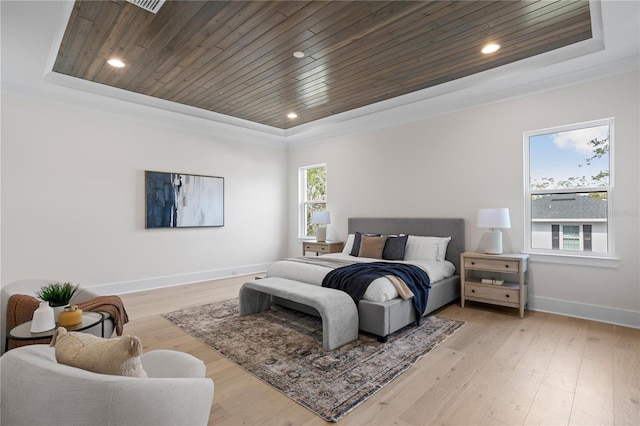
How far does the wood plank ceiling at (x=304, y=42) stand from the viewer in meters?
2.64

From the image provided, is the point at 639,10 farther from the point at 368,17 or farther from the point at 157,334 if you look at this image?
the point at 157,334

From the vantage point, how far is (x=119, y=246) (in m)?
4.77

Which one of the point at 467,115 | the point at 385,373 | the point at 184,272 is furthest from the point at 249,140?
the point at 385,373

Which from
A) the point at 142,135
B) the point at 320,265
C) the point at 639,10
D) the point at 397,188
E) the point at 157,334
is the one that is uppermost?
the point at 639,10

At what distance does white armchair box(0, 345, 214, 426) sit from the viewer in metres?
0.93

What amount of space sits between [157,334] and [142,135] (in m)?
3.21

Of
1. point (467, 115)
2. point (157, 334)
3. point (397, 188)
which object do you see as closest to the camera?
point (157, 334)

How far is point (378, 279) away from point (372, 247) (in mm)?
1551

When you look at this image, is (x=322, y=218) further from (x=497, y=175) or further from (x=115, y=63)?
(x=115, y=63)

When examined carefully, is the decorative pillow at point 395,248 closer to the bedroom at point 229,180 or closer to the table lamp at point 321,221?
the bedroom at point 229,180

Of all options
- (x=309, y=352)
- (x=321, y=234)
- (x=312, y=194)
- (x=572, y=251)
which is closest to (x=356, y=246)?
(x=321, y=234)

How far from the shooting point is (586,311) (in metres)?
3.57

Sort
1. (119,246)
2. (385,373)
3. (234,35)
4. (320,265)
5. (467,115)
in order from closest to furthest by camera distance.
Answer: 1. (385,373)
2. (234,35)
3. (320,265)
4. (467,115)
5. (119,246)

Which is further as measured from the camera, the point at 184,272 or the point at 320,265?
the point at 184,272
